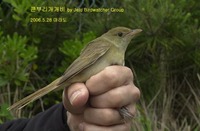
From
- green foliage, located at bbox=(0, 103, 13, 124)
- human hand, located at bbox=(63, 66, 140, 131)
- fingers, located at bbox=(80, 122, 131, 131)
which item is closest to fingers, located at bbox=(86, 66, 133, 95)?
human hand, located at bbox=(63, 66, 140, 131)

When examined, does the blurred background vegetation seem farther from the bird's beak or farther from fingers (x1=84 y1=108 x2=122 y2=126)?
fingers (x1=84 y1=108 x2=122 y2=126)

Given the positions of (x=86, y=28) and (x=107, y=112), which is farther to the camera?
(x=86, y=28)

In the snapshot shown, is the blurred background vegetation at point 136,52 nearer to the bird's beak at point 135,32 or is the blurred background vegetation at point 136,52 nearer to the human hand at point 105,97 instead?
the bird's beak at point 135,32

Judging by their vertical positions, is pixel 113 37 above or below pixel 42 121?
above

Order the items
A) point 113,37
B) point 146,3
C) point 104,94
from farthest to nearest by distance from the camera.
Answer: point 146,3
point 113,37
point 104,94

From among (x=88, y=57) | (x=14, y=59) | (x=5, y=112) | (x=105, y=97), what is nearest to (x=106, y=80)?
(x=105, y=97)

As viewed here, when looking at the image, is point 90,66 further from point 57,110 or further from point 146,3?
point 146,3

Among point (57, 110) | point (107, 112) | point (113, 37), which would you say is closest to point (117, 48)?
point (113, 37)
